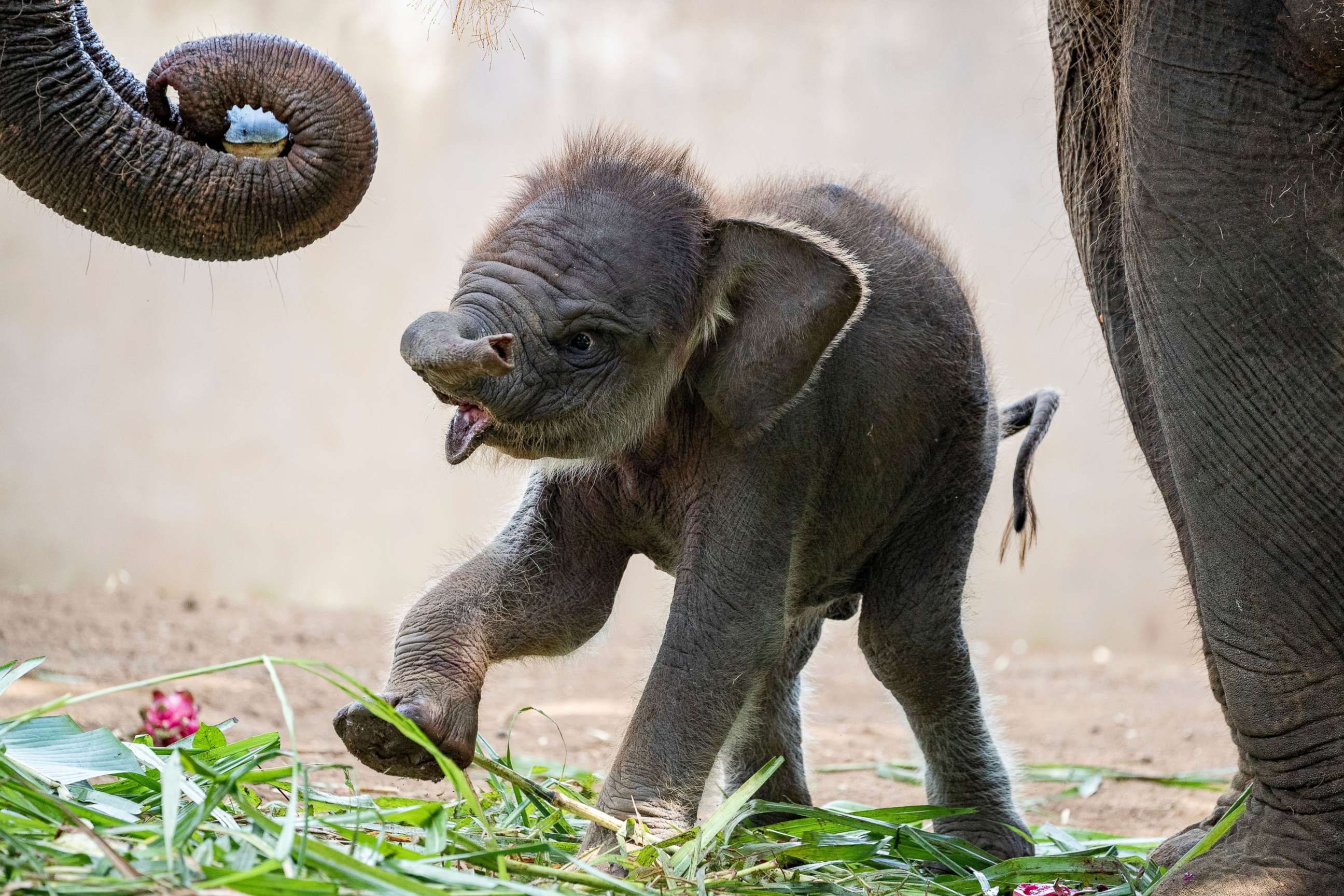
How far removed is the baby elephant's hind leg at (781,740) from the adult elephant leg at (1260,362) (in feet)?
4.21

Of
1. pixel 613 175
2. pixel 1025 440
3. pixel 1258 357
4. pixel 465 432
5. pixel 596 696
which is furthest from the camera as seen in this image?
pixel 596 696

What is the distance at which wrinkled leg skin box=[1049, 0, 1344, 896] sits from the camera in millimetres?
2307

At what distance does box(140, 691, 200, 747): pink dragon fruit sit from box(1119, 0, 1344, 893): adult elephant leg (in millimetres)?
2520

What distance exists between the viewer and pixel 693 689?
2779mm

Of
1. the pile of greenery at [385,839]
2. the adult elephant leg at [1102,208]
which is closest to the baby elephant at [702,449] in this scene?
the pile of greenery at [385,839]

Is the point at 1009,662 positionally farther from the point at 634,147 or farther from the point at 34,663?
the point at 34,663

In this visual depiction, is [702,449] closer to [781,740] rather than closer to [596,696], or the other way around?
[781,740]

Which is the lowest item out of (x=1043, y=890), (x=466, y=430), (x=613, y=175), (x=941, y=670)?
(x=1043, y=890)

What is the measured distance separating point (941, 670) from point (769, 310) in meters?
0.98

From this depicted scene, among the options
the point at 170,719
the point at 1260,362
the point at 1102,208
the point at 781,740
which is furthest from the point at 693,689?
the point at 170,719

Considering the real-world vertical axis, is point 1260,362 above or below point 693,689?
above

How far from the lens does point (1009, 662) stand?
30.2ft

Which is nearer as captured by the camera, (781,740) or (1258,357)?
(1258,357)

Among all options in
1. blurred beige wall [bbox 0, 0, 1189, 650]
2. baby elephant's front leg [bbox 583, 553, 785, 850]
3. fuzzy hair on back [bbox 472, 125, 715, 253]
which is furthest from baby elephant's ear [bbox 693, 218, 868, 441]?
blurred beige wall [bbox 0, 0, 1189, 650]
